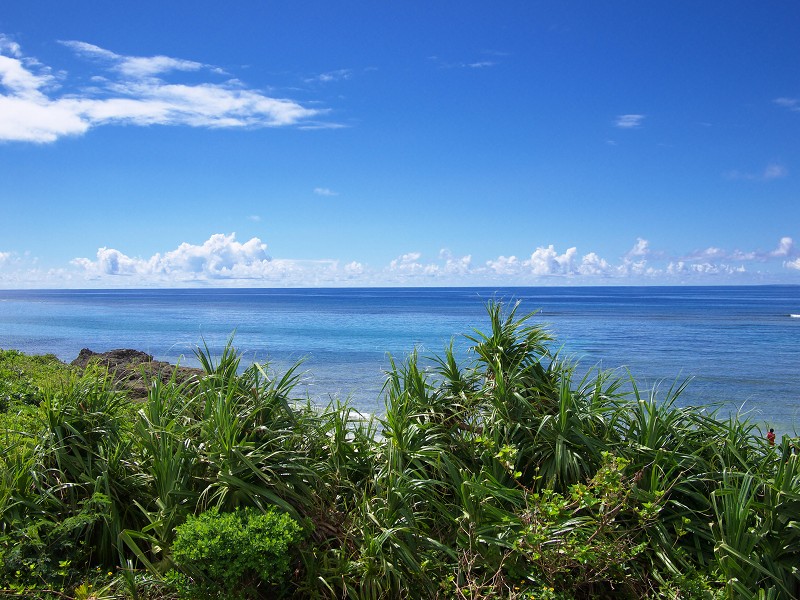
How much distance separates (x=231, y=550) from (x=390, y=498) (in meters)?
1.13

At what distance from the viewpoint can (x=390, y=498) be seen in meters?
4.41

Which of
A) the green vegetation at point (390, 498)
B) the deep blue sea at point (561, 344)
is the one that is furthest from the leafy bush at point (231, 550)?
the deep blue sea at point (561, 344)

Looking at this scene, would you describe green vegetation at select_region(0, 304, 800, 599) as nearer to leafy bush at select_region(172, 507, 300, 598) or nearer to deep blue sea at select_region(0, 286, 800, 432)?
leafy bush at select_region(172, 507, 300, 598)

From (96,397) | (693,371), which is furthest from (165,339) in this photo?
(96,397)

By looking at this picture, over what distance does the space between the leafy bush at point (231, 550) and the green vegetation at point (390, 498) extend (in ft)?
0.04

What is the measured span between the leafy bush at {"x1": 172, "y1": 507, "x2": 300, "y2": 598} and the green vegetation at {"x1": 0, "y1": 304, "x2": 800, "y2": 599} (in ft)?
0.04

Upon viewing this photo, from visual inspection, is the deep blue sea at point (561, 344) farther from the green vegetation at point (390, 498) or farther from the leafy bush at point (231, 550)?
the leafy bush at point (231, 550)

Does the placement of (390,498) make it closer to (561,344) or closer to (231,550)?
(231,550)

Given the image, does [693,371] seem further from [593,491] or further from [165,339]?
[165,339]

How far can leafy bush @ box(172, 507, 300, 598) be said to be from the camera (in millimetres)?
3828

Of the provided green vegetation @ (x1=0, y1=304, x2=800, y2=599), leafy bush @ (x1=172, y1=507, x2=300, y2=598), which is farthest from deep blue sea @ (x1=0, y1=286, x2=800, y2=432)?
leafy bush @ (x1=172, y1=507, x2=300, y2=598)

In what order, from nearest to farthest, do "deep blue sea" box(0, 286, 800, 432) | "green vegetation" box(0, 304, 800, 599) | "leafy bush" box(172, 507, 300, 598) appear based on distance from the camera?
"leafy bush" box(172, 507, 300, 598)
"green vegetation" box(0, 304, 800, 599)
"deep blue sea" box(0, 286, 800, 432)

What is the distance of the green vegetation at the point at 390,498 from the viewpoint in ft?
13.3

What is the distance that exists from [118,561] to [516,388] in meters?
3.27
